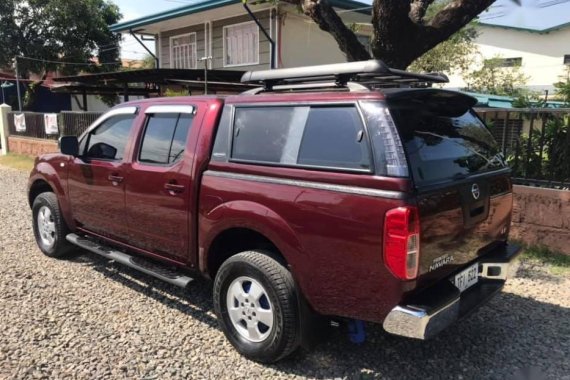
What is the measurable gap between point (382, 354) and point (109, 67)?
86.4ft

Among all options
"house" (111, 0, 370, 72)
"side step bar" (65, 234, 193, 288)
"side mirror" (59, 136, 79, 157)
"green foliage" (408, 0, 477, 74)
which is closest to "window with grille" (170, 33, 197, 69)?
"house" (111, 0, 370, 72)

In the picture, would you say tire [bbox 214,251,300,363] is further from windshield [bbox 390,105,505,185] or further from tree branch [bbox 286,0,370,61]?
tree branch [bbox 286,0,370,61]

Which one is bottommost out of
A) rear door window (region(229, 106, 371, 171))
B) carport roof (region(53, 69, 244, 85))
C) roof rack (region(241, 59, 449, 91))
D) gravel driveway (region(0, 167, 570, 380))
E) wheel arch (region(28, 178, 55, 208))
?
gravel driveway (region(0, 167, 570, 380))

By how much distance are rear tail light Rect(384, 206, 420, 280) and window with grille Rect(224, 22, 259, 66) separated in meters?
11.9

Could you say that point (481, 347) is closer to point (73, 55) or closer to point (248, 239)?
point (248, 239)

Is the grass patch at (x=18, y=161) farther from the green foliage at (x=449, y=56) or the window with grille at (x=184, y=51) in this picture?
the green foliage at (x=449, y=56)

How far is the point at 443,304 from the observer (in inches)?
112

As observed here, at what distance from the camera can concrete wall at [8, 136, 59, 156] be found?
14.5m

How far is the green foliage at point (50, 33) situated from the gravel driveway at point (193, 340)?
2145 cm

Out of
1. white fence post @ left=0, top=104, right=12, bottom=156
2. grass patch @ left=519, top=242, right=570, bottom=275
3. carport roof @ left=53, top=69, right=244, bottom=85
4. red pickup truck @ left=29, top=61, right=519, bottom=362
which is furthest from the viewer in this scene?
white fence post @ left=0, top=104, right=12, bottom=156

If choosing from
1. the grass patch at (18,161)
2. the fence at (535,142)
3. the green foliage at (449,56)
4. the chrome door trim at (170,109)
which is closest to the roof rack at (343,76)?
the chrome door trim at (170,109)

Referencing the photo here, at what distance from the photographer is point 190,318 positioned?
418 cm

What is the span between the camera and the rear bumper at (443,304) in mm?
2729

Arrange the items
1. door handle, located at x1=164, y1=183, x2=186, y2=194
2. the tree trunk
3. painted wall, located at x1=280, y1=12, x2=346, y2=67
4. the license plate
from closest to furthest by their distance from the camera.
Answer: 1. the license plate
2. door handle, located at x1=164, y1=183, x2=186, y2=194
3. the tree trunk
4. painted wall, located at x1=280, y1=12, x2=346, y2=67
